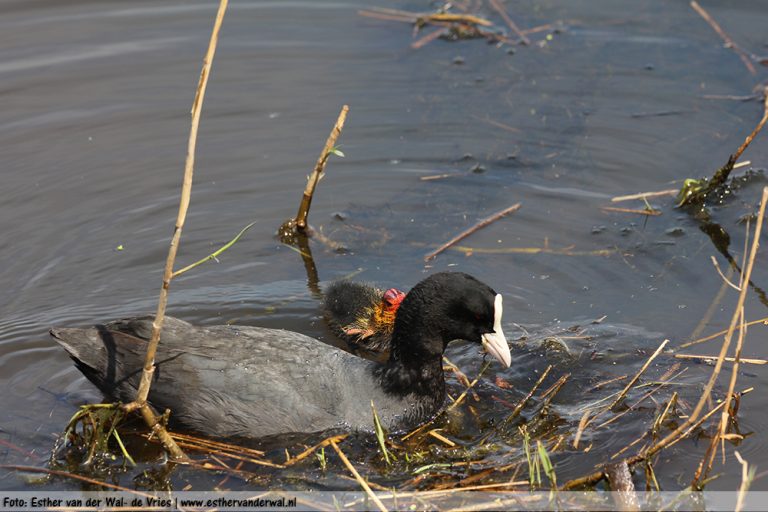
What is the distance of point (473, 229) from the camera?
22.9 ft

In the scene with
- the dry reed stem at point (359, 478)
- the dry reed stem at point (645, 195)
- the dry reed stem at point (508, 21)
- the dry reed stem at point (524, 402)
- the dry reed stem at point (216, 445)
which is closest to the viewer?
the dry reed stem at point (359, 478)

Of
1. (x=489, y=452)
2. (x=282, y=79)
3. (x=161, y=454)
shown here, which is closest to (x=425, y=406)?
(x=489, y=452)

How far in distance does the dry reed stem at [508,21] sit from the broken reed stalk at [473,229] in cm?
274

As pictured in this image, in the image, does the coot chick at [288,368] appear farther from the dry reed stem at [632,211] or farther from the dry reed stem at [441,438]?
the dry reed stem at [632,211]

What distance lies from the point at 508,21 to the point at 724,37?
6.51ft

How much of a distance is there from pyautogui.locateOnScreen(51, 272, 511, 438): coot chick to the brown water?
33cm

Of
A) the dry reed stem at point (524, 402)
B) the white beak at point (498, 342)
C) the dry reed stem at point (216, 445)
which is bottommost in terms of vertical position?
the dry reed stem at point (524, 402)

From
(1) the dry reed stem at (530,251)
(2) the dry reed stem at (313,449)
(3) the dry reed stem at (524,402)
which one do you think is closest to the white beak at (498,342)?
(3) the dry reed stem at (524,402)

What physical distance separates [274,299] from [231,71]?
129 inches

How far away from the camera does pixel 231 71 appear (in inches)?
352

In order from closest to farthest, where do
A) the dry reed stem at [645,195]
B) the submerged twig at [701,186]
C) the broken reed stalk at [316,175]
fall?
1. the broken reed stalk at [316,175]
2. the submerged twig at [701,186]
3. the dry reed stem at [645,195]

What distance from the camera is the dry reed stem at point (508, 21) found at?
9414 millimetres

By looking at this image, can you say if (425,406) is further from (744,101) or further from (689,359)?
(744,101)

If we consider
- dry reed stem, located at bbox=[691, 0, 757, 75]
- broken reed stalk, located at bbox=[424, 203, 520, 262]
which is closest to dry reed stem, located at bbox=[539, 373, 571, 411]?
broken reed stalk, located at bbox=[424, 203, 520, 262]
